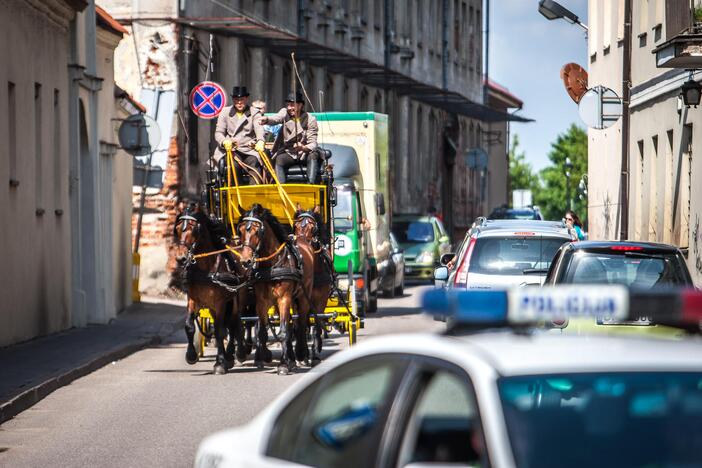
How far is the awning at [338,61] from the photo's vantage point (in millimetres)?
38500

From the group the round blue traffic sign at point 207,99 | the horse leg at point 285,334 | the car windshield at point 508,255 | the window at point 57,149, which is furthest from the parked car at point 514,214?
the horse leg at point 285,334

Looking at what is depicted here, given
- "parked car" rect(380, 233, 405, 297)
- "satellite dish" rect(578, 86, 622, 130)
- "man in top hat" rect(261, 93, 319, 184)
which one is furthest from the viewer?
"parked car" rect(380, 233, 405, 297)

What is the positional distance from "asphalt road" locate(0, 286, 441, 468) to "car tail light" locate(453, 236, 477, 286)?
216cm

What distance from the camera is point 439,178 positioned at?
7369cm

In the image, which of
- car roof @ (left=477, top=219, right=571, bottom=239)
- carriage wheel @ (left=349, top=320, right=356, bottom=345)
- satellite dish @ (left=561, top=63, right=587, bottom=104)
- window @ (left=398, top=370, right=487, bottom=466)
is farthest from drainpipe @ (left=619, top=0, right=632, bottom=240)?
window @ (left=398, top=370, right=487, bottom=466)

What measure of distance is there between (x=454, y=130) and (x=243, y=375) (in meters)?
58.1

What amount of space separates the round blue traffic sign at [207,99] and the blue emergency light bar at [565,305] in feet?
81.6

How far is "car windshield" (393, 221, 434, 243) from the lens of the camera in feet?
153

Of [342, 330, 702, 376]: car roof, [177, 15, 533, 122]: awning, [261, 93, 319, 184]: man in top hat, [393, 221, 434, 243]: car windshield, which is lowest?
[393, 221, 434, 243]: car windshield

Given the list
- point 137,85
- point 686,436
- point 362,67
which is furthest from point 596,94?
point 362,67

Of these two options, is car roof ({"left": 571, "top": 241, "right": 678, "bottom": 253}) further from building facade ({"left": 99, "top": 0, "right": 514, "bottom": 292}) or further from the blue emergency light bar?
the blue emergency light bar

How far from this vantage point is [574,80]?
3306cm

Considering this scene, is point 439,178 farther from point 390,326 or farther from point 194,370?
point 194,370

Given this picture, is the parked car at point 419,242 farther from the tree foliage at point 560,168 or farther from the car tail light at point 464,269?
the tree foliage at point 560,168
